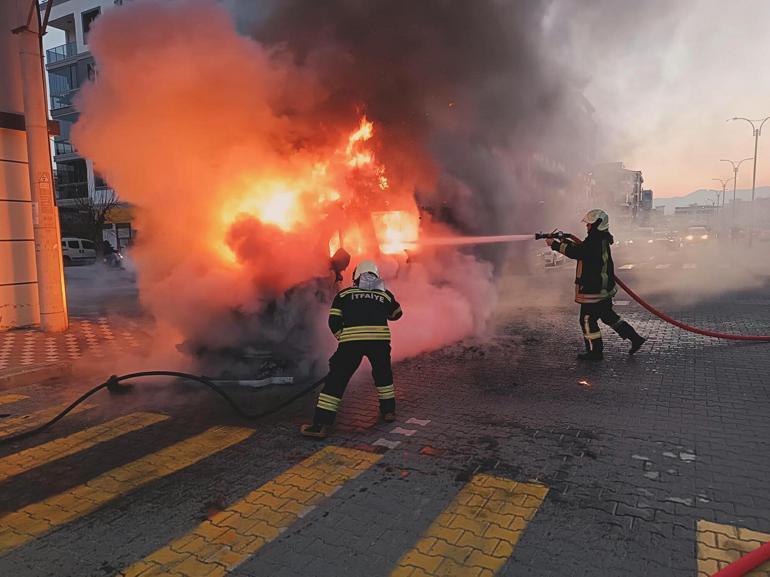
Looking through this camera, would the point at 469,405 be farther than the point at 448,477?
Yes

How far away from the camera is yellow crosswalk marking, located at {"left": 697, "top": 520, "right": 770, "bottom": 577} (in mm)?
2592

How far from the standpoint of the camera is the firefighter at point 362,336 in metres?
4.60

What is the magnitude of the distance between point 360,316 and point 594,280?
362 centimetres

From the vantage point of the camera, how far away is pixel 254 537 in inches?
118

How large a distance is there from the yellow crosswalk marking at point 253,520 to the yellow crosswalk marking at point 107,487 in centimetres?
78

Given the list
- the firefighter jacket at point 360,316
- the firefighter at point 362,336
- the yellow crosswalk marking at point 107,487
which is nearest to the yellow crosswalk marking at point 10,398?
the yellow crosswalk marking at point 107,487

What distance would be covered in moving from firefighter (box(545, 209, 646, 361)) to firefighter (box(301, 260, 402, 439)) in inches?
124

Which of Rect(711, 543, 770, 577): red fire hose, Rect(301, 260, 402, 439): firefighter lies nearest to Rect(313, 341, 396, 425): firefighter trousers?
Rect(301, 260, 402, 439): firefighter

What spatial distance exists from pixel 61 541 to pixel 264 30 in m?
5.55

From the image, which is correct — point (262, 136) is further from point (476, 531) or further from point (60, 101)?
point (60, 101)

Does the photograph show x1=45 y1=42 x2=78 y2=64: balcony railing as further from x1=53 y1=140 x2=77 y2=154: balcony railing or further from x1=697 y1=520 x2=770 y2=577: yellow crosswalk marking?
x1=697 y1=520 x2=770 y2=577: yellow crosswalk marking

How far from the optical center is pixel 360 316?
4.68 metres

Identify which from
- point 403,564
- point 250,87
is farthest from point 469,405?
point 250,87

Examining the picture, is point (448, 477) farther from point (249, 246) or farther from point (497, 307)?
point (497, 307)
